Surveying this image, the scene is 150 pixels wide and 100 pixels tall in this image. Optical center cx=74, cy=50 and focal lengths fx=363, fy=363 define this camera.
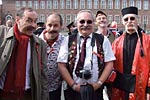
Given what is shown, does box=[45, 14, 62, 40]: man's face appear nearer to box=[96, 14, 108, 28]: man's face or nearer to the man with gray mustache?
the man with gray mustache

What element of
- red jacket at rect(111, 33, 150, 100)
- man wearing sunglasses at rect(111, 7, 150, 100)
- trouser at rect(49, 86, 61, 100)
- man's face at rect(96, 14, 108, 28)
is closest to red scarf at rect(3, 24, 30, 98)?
trouser at rect(49, 86, 61, 100)

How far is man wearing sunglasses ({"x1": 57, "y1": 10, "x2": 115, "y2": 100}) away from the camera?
378 cm

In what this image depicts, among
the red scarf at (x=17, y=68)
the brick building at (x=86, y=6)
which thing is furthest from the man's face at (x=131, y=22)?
the brick building at (x=86, y=6)

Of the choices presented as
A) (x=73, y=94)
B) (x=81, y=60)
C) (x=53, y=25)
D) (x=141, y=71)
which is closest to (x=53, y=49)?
(x=53, y=25)

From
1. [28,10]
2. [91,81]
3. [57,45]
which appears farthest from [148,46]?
[28,10]

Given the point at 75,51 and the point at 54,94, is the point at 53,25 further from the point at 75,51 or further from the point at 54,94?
the point at 54,94

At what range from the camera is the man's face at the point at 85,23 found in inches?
150

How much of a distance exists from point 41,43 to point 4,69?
0.47 metres

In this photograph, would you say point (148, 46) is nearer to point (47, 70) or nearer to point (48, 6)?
point (47, 70)

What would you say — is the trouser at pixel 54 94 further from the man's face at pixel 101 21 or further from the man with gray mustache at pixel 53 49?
the man's face at pixel 101 21

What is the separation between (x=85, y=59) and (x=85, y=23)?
0.38 metres

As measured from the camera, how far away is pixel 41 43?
3695mm

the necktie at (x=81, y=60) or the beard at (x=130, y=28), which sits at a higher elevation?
the beard at (x=130, y=28)

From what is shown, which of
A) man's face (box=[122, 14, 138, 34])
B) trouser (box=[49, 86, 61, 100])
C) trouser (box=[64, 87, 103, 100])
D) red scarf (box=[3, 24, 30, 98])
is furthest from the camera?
trouser (box=[49, 86, 61, 100])
